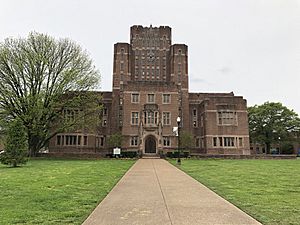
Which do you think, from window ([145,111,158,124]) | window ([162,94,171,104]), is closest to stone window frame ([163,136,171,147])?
window ([145,111,158,124])

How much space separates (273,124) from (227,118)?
2112 centimetres

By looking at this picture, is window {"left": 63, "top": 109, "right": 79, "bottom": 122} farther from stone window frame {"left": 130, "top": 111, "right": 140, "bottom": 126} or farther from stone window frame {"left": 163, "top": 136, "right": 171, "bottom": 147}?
stone window frame {"left": 163, "top": 136, "right": 171, "bottom": 147}

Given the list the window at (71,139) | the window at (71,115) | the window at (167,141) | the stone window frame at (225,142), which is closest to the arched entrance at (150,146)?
the window at (167,141)

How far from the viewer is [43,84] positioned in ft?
110

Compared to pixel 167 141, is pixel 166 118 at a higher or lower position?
higher

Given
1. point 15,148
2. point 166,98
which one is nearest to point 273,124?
point 166,98

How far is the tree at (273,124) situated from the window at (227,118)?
63.0 feet

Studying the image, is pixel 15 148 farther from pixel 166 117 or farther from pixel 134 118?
pixel 166 117

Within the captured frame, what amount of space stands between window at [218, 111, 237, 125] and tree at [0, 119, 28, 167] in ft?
105

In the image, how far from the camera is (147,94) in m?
47.3

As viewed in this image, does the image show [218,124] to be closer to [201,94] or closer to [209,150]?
[209,150]

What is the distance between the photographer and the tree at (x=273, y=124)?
6053 centimetres

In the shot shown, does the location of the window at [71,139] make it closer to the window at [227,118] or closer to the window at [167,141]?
the window at [167,141]

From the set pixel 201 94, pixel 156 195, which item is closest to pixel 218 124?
pixel 201 94
